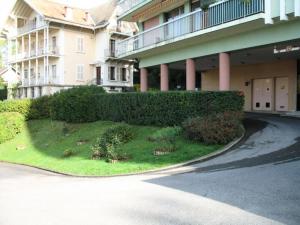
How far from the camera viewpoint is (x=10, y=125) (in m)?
29.8

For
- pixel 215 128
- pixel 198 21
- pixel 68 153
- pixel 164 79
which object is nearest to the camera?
pixel 215 128

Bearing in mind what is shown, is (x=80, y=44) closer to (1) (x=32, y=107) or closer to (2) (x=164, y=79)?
(1) (x=32, y=107)

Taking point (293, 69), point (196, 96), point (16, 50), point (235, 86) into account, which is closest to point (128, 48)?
point (235, 86)

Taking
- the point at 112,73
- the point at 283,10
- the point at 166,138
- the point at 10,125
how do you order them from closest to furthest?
1. the point at 283,10
2. the point at 166,138
3. the point at 10,125
4. the point at 112,73

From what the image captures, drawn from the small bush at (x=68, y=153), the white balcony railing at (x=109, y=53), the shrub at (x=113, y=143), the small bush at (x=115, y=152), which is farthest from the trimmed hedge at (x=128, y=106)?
the white balcony railing at (x=109, y=53)

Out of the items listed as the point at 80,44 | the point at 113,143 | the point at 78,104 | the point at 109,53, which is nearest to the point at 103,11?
the point at 80,44

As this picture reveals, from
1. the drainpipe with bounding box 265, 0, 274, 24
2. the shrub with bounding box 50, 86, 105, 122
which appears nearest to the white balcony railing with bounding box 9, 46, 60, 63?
the shrub with bounding box 50, 86, 105, 122

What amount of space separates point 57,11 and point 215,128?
38.9 m

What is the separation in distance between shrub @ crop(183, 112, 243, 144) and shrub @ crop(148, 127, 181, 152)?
69cm

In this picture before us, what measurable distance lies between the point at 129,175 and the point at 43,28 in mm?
38039

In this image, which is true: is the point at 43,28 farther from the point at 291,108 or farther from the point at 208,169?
the point at 208,169

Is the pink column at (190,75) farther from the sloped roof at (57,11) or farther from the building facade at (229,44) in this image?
the sloped roof at (57,11)

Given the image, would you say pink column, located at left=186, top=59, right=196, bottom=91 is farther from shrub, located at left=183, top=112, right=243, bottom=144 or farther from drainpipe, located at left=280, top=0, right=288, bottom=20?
drainpipe, located at left=280, top=0, right=288, bottom=20

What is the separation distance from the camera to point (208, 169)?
13398mm
